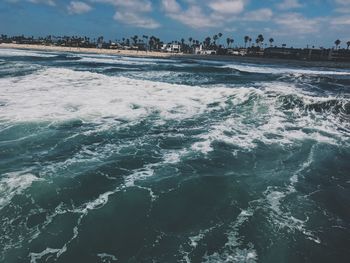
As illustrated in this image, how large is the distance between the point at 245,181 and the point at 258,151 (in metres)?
2.61

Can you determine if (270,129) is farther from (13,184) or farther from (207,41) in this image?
(207,41)

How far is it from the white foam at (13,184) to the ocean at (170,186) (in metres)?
0.02

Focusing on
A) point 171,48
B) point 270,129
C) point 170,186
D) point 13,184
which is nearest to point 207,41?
point 171,48

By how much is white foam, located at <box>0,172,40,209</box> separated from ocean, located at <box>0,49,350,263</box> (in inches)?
0.9

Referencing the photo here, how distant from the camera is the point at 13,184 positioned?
848cm

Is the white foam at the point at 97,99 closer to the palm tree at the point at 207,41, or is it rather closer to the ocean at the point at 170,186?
the ocean at the point at 170,186

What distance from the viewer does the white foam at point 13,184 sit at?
25.6ft

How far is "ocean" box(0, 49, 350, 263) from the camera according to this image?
6574mm

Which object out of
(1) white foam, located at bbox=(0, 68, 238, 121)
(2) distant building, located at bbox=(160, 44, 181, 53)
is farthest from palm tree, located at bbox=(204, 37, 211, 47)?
(1) white foam, located at bbox=(0, 68, 238, 121)

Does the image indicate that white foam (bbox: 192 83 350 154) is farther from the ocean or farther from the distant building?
the distant building

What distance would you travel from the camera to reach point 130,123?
1489cm

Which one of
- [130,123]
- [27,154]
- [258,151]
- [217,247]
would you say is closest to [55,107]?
[130,123]

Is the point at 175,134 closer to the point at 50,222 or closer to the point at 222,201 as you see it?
the point at 222,201

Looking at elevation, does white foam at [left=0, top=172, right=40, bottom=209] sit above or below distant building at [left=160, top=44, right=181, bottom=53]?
above
